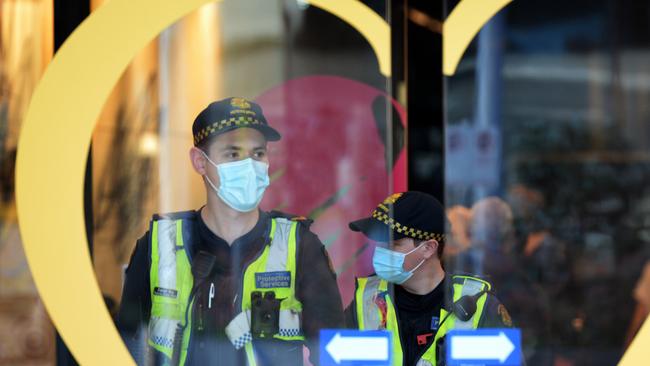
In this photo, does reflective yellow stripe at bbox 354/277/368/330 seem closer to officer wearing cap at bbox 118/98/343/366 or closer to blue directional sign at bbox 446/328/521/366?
officer wearing cap at bbox 118/98/343/366

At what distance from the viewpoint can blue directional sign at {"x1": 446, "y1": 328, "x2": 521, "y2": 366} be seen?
7.37ft

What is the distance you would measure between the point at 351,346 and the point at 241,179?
1.93 ft

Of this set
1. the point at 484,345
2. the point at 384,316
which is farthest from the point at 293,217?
the point at 484,345

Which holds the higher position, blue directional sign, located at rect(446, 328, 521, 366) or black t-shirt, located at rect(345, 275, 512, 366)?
black t-shirt, located at rect(345, 275, 512, 366)

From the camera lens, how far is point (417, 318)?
7.42 feet

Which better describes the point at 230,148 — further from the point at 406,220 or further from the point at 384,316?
the point at 384,316

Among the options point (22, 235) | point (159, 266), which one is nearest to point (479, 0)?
point (159, 266)

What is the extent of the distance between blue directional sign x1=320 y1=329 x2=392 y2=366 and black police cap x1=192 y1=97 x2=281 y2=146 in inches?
23.7

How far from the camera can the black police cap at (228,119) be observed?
2205 millimetres

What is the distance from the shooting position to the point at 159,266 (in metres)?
2.25

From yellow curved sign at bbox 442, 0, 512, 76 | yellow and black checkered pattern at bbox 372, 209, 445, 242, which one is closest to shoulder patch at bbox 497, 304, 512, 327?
yellow and black checkered pattern at bbox 372, 209, 445, 242

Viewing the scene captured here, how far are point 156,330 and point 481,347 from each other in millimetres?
954

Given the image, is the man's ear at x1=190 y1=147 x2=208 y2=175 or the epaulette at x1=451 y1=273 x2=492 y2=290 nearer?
the man's ear at x1=190 y1=147 x2=208 y2=175

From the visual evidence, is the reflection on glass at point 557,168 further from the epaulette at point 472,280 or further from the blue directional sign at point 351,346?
the blue directional sign at point 351,346
